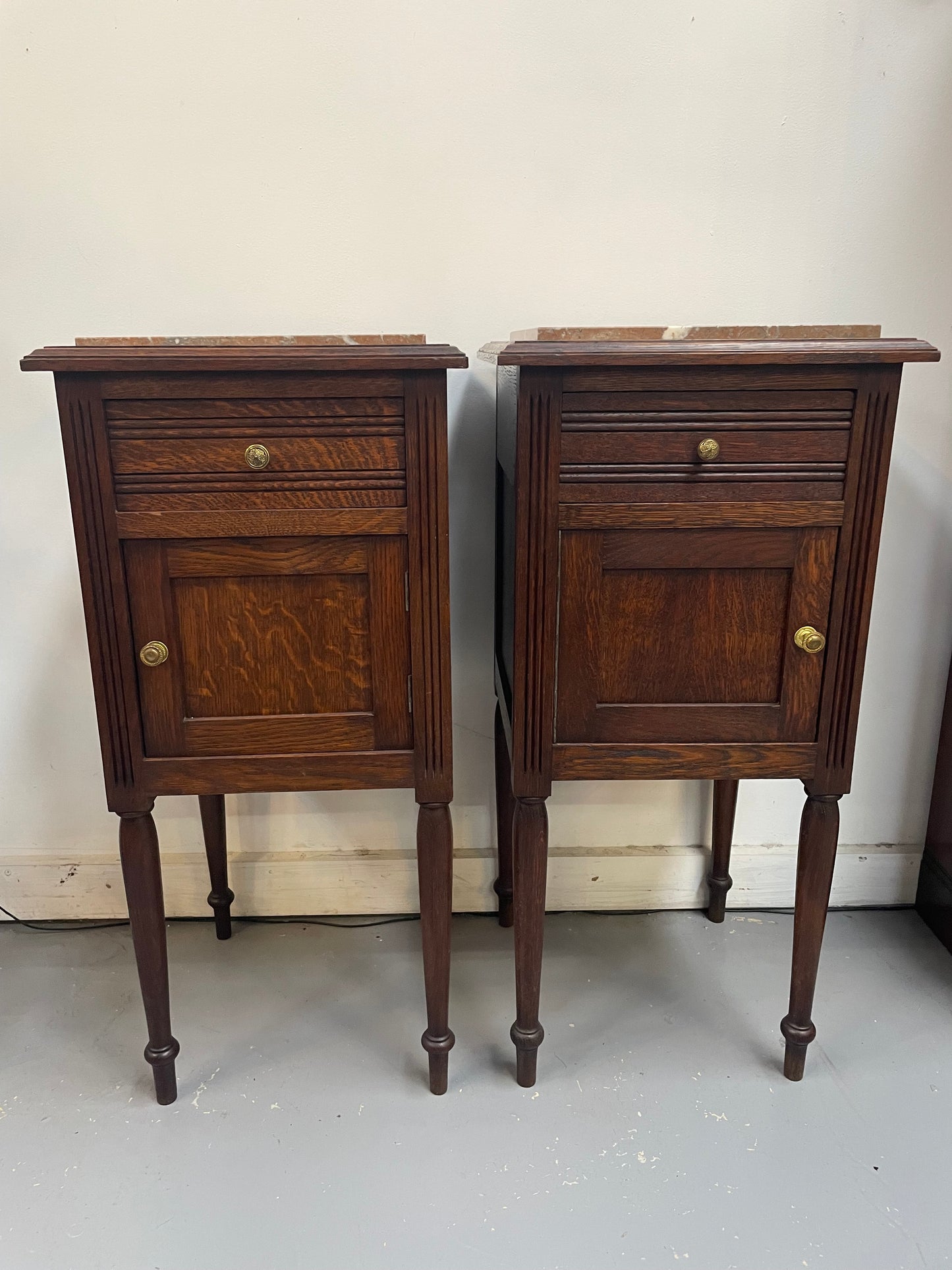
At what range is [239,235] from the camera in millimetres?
1308

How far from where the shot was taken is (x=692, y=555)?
102 cm

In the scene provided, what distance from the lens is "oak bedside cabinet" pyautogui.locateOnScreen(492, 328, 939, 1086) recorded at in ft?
3.18

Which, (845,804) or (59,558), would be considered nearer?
(59,558)

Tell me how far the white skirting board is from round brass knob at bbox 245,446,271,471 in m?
0.84

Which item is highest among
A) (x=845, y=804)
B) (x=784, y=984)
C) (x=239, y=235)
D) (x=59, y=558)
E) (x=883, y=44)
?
(x=883, y=44)

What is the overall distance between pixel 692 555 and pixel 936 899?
973 mm

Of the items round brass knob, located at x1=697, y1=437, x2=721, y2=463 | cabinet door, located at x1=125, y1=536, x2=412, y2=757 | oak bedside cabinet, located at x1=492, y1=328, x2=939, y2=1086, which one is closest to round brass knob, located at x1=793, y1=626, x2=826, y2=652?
oak bedside cabinet, located at x1=492, y1=328, x2=939, y2=1086

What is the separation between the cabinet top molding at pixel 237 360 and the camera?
3.02 feet

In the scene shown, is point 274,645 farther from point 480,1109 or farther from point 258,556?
point 480,1109

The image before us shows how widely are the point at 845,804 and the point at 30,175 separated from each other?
1709 mm

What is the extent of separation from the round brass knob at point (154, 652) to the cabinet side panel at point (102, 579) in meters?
0.02

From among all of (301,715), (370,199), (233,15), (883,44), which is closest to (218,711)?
(301,715)

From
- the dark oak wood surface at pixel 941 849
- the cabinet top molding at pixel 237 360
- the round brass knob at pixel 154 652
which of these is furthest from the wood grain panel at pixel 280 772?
the dark oak wood surface at pixel 941 849

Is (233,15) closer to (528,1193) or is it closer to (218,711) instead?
(218,711)
